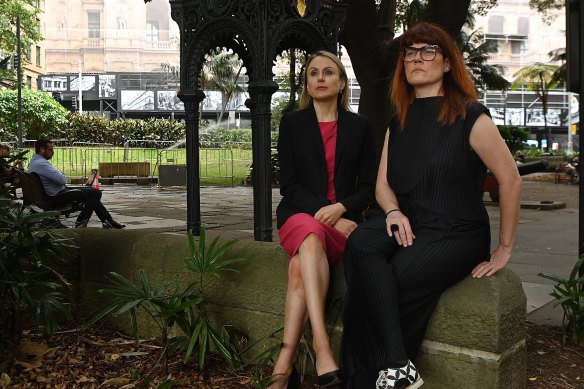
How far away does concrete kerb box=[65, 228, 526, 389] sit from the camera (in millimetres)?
2838

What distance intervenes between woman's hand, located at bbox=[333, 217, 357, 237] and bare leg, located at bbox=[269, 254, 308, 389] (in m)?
0.34

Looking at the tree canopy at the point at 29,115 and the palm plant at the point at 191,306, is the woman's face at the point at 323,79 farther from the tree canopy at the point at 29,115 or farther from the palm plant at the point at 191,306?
the tree canopy at the point at 29,115

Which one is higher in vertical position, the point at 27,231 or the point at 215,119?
the point at 215,119

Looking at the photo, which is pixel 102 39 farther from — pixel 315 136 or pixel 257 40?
pixel 315 136

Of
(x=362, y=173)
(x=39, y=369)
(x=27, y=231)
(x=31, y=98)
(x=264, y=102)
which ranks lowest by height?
(x=39, y=369)

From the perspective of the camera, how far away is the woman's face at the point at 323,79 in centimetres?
370

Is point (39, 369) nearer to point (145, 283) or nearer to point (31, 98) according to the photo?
point (145, 283)

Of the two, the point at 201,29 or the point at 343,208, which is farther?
the point at 201,29

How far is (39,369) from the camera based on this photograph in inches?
143

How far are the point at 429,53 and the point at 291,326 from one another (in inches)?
55.5

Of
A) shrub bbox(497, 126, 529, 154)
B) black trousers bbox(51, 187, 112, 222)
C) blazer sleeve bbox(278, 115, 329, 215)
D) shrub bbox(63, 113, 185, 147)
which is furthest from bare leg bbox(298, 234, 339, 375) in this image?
shrub bbox(63, 113, 185, 147)

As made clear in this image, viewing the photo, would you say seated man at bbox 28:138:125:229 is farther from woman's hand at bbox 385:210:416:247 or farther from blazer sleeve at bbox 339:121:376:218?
woman's hand at bbox 385:210:416:247

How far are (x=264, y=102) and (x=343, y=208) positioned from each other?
2.26 meters

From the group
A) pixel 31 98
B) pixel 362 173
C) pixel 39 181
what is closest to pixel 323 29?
pixel 362 173
